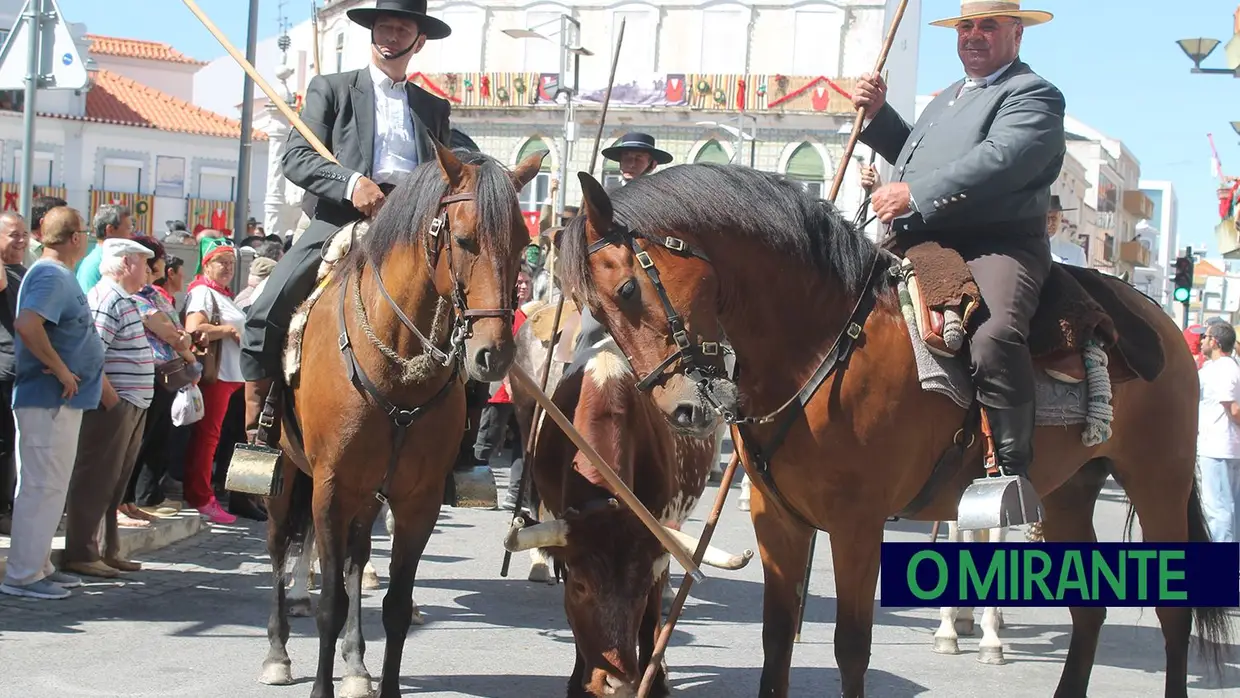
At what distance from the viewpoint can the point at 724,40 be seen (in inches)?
2258

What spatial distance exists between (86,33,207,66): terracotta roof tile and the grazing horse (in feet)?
232

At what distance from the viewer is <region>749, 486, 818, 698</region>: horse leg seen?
17.9 ft

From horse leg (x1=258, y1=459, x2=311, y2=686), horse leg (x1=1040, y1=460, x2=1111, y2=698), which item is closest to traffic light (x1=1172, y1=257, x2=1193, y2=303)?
horse leg (x1=1040, y1=460, x2=1111, y2=698)

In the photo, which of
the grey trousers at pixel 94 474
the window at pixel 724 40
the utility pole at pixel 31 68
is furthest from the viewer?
the window at pixel 724 40

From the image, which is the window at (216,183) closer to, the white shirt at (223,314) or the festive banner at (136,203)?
the festive banner at (136,203)

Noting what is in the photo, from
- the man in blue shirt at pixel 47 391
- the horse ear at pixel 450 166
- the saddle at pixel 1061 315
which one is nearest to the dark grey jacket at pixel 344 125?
the horse ear at pixel 450 166

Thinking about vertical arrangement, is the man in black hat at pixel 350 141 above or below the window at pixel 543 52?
below

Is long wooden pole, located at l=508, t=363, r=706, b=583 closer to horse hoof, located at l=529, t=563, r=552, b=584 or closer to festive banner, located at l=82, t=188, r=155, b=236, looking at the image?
horse hoof, located at l=529, t=563, r=552, b=584

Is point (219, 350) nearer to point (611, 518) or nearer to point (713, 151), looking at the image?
point (611, 518)

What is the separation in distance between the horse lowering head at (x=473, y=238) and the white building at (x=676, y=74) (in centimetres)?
4766

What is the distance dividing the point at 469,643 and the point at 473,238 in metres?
3.16

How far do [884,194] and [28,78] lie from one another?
6038mm

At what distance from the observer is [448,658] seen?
289 inches

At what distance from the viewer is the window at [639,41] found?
57.8m
